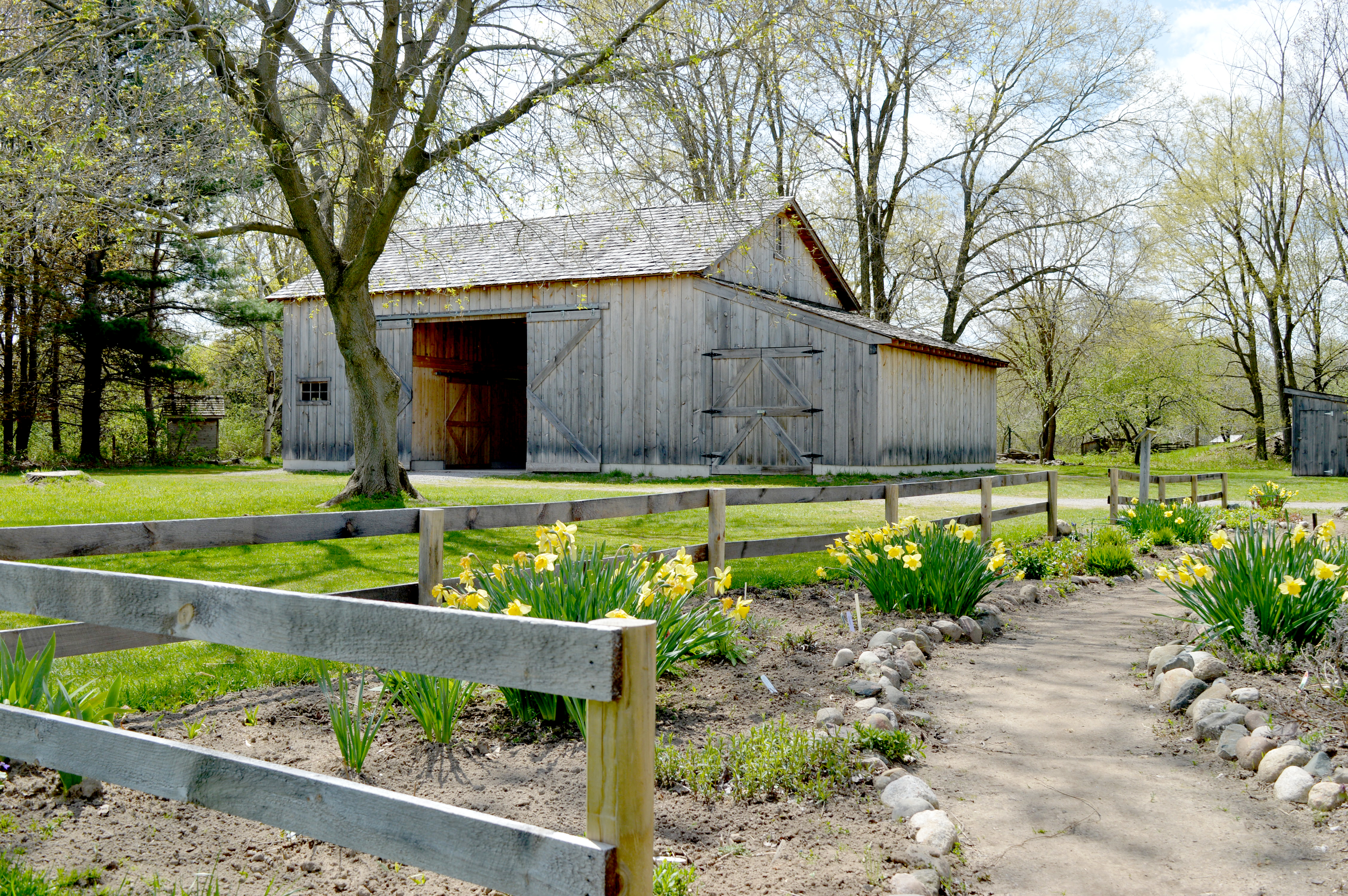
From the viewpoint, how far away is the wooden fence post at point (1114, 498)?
37.3 ft

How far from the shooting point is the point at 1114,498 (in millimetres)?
11555

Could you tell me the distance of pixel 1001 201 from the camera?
28156 mm

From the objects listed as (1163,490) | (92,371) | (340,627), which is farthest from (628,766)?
(92,371)

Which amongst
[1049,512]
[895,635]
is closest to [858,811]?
[895,635]

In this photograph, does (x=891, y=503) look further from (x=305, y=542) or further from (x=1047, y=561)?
(x=305, y=542)

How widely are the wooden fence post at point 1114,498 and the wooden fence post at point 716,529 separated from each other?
6.69 meters

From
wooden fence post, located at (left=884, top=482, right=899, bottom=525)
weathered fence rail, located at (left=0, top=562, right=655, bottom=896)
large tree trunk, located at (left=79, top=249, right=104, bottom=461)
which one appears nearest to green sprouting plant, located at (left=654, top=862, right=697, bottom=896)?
weathered fence rail, located at (left=0, top=562, right=655, bottom=896)

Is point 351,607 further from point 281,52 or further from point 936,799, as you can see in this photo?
point 281,52

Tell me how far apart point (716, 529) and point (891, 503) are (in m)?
1.83

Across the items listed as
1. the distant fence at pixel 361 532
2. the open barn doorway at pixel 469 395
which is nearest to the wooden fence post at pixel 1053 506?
the distant fence at pixel 361 532

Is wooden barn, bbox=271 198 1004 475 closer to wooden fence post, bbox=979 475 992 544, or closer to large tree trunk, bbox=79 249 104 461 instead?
large tree trunk, bbox=79 249 104 461

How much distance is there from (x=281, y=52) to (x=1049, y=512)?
9.46m

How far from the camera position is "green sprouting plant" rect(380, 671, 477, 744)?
11.8ft

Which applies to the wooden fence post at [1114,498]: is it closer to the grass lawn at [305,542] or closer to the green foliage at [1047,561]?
the grass lawn at [305,542]
